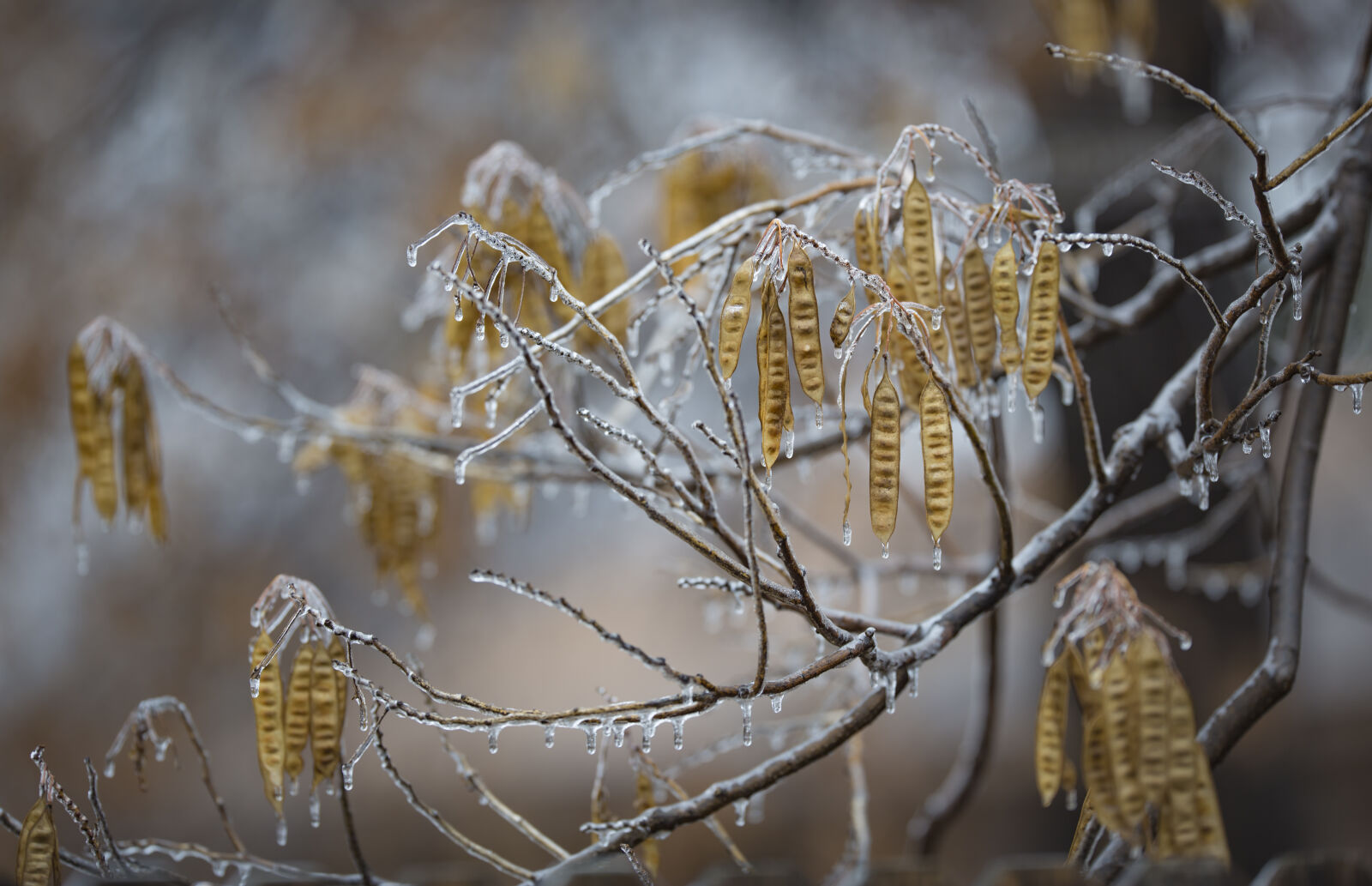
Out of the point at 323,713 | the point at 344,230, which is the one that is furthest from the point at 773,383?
the point at 344,230

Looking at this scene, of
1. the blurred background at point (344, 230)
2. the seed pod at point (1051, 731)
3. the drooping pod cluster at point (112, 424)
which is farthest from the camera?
the blurred background at point (344, 230)

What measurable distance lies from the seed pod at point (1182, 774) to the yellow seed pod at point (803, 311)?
307mm

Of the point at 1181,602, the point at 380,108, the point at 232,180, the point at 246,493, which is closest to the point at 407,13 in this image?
the point at 380,108

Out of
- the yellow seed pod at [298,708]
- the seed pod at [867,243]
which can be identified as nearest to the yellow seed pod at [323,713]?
the yellow seed pod at [298,708]

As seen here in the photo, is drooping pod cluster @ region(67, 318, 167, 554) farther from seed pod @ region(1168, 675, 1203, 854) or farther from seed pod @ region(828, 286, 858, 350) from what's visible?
seed pod @ region(1168, 675, 1203, 854)

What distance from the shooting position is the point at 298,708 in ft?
2.44

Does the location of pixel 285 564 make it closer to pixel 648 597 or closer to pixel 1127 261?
pixel 648 597

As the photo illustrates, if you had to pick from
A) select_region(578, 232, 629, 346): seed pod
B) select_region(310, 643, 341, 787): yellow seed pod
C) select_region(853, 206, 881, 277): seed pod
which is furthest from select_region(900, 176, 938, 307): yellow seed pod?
select_region(310, 643, 341, 787): yellow seed pod

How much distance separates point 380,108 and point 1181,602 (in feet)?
9.71

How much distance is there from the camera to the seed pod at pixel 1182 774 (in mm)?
633

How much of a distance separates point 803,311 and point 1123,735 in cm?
35

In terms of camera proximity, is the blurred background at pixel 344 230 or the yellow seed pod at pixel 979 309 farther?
the blurred background at pixel 344 230

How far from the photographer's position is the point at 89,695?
3684 mm

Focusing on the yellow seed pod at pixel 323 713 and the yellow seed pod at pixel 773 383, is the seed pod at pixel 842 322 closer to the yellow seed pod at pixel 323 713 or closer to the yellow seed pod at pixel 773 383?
the yellow seed pod at pixel 773 383
